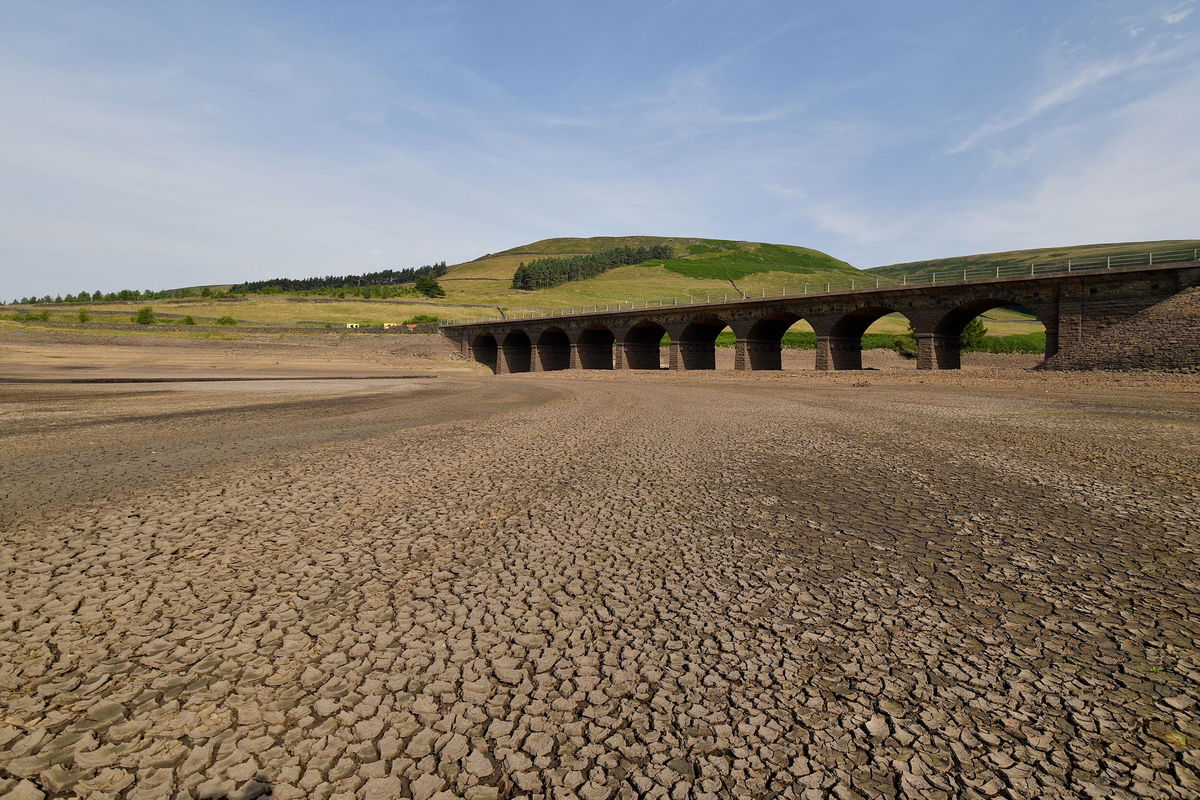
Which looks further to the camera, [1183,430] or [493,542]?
[1183,430]

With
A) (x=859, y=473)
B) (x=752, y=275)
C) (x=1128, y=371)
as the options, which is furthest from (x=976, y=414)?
(x=752, y=275)

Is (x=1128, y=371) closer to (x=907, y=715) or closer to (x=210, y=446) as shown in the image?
(x=907, y=715)

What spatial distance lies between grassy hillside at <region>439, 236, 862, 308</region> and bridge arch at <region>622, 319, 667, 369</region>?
33.6m

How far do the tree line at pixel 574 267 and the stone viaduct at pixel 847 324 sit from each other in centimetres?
6545

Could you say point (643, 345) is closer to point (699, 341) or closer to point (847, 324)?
point (699, 341)

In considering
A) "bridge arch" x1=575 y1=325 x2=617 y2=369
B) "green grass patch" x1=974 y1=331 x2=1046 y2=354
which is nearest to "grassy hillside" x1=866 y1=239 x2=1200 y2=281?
"green grass patch" x1=974 y1=331 x2=1046 y2=354

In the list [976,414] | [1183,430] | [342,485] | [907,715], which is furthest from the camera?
[976,414]

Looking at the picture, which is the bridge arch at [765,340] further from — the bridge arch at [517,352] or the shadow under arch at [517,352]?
the shadow under arch at [517,352]

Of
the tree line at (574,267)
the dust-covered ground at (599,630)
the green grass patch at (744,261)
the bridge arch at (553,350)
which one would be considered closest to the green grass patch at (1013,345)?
the bridge arch at (553,350)

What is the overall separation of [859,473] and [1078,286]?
3242 cm

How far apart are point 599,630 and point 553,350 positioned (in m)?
61.8

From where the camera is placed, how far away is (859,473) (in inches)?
267

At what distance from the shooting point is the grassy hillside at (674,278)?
113m

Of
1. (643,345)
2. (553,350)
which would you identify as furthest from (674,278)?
(643,345)
